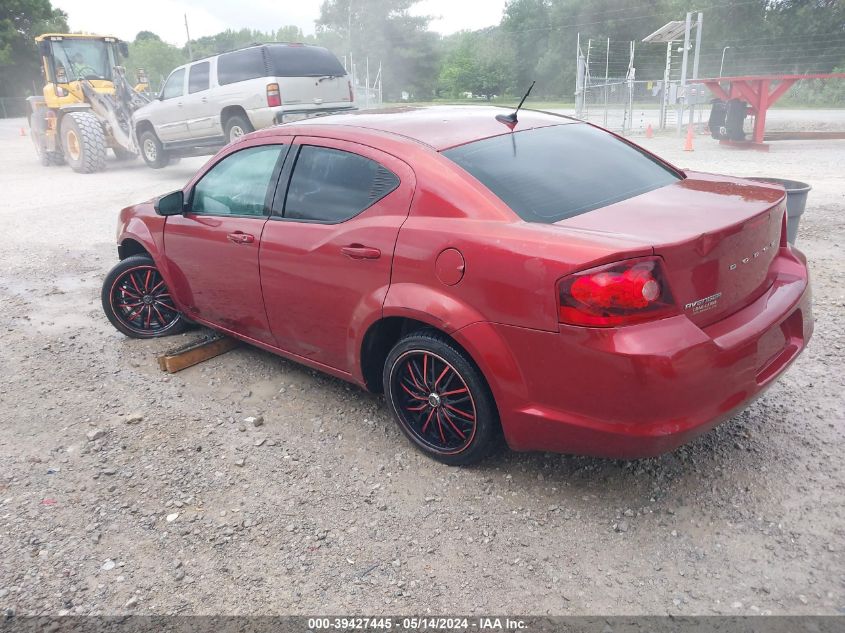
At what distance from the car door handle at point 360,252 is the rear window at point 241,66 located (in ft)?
31.5

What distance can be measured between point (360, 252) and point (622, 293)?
126 cm

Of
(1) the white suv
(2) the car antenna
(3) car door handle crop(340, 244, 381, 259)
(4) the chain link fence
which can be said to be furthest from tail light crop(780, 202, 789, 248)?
(4) the chain link fence

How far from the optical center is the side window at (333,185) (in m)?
3.16

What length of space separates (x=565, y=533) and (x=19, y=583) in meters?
2.10

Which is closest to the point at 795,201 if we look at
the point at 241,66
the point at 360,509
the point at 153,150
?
the point at 360,509

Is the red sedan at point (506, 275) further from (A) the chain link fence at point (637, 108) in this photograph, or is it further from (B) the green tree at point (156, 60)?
(B) the green tree at point (156, 60)

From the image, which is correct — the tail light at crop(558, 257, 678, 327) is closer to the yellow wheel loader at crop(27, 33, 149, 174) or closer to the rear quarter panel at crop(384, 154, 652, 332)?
the rear quarter panel at crop(384, 154, 652, 332)

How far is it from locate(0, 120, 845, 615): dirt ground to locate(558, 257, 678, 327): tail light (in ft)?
2.93

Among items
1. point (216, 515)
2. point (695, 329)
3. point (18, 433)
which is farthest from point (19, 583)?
point (695, 329)

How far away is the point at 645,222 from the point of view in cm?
263

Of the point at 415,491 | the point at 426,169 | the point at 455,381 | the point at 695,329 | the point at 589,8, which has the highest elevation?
the point at 589,8

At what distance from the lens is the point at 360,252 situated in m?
3.11

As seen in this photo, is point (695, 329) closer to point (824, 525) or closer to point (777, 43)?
point (824, 525)

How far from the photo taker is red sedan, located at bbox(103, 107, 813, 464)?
2.39m
